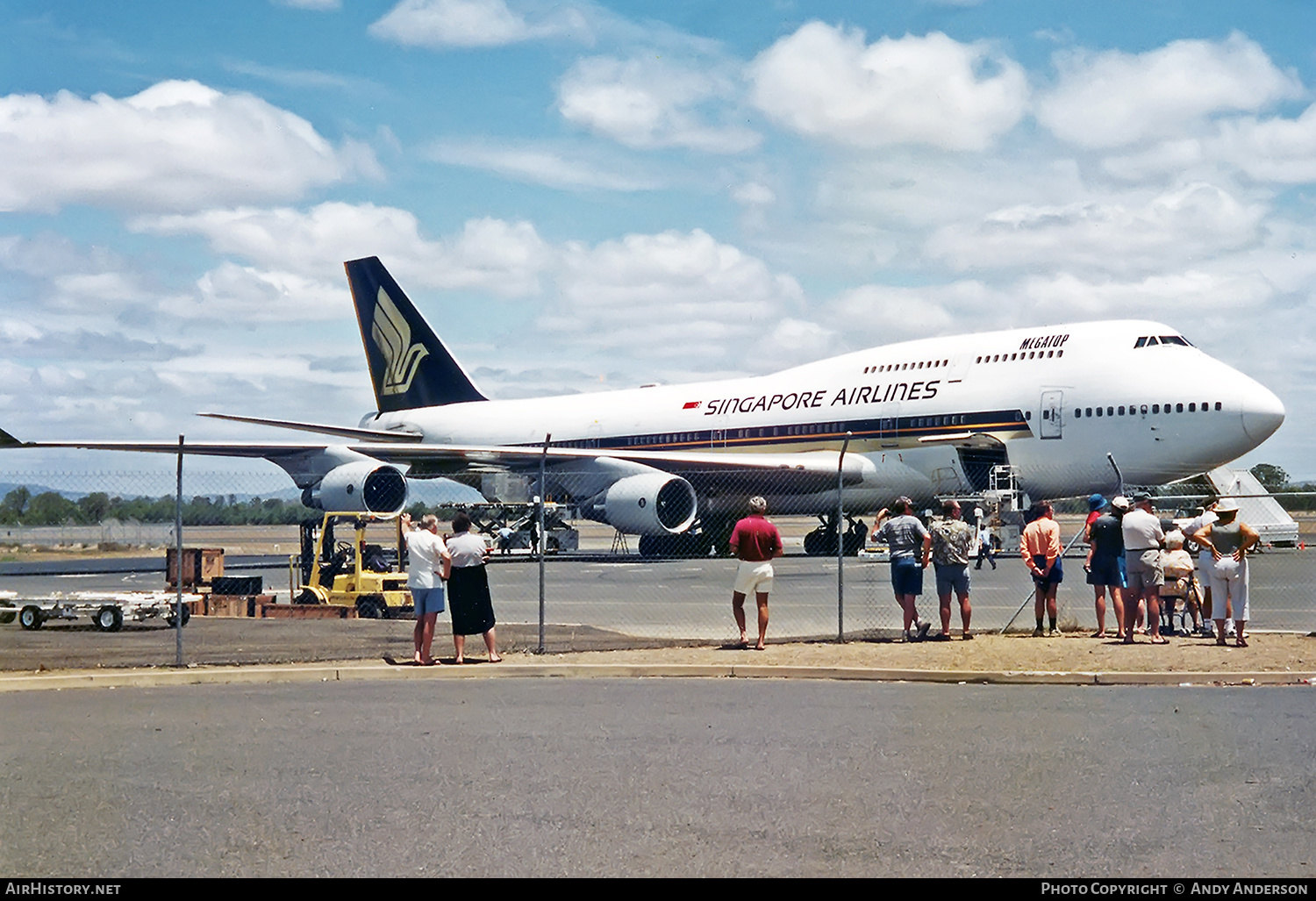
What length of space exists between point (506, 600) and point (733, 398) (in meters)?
16.1

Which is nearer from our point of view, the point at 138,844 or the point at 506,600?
the point at 138,844

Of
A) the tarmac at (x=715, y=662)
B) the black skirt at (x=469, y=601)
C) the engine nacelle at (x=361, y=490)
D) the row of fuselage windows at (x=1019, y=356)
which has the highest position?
the row of fuselage windows at (x=1019, y=356)

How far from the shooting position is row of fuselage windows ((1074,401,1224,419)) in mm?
28312

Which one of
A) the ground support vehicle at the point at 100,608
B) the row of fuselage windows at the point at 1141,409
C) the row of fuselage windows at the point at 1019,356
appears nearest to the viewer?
the ground support vehicle at the point at 100,608

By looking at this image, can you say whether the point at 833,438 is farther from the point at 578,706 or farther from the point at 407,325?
the point at 578,706

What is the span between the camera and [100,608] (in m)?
17.5

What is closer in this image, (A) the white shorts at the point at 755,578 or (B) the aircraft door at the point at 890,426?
(A) the white shorts at the point at 755,578

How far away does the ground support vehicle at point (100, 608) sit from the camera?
1744cm

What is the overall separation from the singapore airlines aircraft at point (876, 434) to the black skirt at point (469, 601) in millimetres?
12270

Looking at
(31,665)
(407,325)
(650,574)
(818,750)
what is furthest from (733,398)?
(818,750)

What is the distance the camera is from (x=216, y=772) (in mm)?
7703

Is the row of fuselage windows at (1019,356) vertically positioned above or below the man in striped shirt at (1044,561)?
above

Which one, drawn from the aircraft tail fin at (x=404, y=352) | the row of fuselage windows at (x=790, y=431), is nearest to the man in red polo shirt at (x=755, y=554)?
the row of fuselage windows at (x=790, y=431)

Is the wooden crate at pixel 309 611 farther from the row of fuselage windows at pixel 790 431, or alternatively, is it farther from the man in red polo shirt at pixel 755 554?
the row of fuselage windows at pixel 790 431
